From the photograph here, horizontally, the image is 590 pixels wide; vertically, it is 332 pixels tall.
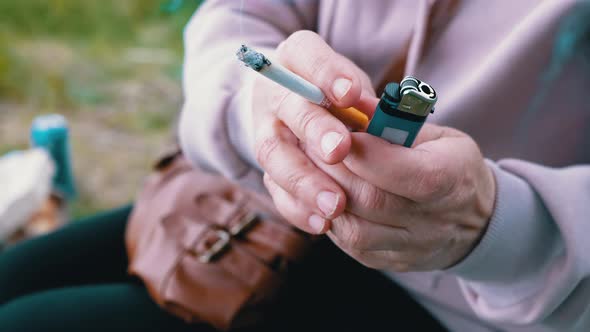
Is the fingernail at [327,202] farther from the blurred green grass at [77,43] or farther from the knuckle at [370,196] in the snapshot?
the blurred green grass at [77,43]

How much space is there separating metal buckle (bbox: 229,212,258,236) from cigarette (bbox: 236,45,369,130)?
28 cm

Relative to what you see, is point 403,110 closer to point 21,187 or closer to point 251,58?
point 251,58

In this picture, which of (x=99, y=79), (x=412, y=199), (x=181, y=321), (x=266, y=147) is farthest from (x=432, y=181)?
(x=99, y=79)

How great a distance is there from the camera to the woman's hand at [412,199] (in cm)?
34

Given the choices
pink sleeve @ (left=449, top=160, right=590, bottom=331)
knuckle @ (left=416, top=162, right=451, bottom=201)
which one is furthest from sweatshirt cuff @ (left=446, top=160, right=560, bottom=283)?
knuckle @ (left=416, top=162, right=451, bottom=201)

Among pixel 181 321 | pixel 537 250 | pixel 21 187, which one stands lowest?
pixel 21 187

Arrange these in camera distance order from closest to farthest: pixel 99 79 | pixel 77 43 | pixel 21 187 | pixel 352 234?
pixel 352 234
pixel 77 43
pixel 21 187
pixel 99 79

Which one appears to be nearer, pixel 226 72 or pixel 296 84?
pixel 296 84

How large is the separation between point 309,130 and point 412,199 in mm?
90

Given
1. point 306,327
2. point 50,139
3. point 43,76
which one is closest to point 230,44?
point 306,327

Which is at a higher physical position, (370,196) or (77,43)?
(370,196)

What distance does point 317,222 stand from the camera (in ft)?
1.27

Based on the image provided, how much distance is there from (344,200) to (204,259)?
0.93ft

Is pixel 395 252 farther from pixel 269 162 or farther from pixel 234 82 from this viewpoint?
pixel 234 82
